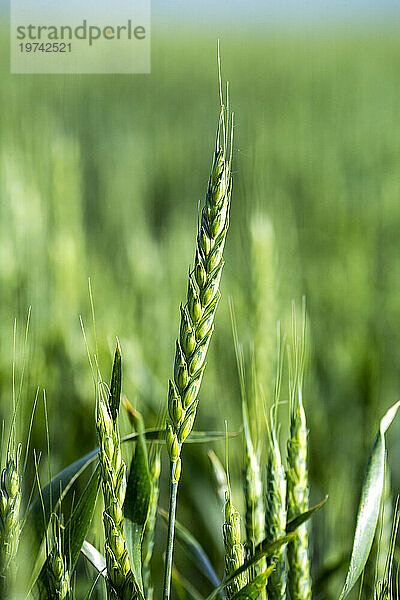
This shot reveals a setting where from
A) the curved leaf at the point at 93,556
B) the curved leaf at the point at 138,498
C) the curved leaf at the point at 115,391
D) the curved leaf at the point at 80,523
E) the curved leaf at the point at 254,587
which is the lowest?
the curved leaf at the point at 93,556

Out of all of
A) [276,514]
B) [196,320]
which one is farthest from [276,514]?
[196,320]

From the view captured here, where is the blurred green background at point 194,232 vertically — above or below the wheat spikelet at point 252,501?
above

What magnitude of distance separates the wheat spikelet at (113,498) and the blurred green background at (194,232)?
131 millimetres

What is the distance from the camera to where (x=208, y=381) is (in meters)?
Answer: 0.76

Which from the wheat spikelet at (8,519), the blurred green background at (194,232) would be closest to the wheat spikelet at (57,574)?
the wheat spikelet at (8,519)

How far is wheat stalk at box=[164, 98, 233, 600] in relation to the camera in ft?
0.78

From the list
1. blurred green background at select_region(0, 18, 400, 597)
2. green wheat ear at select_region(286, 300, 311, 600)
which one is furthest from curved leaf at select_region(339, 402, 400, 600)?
blurred green background at select_region(0, 18, 400, 597)

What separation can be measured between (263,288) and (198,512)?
189 millimetres

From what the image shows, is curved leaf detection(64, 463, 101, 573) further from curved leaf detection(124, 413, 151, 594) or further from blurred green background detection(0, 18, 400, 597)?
blurred green background detection(0, 18, 400, 597)

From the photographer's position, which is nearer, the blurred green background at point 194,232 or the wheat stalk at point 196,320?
the wheat stalk at point 196,320

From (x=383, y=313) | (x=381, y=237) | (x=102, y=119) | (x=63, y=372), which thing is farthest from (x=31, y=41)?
(x=102, y=119)

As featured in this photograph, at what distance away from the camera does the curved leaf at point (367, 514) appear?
0.27 meters

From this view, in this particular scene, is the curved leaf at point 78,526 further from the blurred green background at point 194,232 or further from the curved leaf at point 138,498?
the blurred green background at point 194,232

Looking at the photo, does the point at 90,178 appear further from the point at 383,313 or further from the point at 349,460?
the point at 349,460
